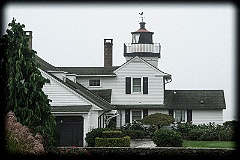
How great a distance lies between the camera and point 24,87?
61.4ft

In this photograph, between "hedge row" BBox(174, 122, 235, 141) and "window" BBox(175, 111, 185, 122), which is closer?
"hedge row" BBox(174, 122, 235, 141)

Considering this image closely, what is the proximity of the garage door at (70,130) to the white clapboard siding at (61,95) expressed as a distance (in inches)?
33.3

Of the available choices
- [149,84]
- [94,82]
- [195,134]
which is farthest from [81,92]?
[149,84]

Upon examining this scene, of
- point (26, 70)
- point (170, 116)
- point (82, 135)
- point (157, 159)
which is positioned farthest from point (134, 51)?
point (157, 159)

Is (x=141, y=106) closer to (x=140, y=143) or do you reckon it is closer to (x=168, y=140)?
(x=140, y=143)

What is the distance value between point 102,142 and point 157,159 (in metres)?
15.8


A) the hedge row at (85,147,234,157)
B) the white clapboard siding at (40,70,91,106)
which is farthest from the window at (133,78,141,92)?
the hedge row at (85,147,234,157)

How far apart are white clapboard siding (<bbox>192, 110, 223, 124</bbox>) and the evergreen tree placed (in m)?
15.5

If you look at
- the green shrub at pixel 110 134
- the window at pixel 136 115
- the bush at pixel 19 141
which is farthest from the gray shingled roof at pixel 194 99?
the bush at pixel 19 141

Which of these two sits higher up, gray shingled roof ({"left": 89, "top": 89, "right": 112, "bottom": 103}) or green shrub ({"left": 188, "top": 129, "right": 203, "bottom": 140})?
gray shingled roof ({"left": 89, "top": 89, "right": 112, "bottom": 103})

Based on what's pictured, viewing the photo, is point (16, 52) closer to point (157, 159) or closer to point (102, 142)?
point (102, 142)

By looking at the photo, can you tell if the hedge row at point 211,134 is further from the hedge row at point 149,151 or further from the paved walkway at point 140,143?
the hedge row at point 149,151

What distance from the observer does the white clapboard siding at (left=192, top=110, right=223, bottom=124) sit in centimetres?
3309

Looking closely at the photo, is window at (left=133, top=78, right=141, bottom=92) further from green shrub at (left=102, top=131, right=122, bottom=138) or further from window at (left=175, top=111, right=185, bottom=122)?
green shrub at (left=102, top=131, right=122, bottom=138)
